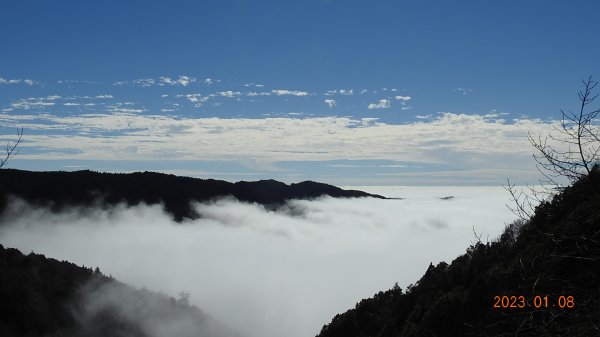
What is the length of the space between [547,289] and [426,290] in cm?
2228

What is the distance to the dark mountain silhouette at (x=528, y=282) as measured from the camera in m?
6.93

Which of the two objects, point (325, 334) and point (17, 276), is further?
point (17, 276)

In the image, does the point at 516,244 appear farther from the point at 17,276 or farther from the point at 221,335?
the point at 221,335

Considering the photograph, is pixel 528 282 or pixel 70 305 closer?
pixel 528 282

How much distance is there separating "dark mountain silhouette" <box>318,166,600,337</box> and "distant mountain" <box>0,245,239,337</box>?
159 ft

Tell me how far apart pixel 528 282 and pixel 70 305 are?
75424 mm

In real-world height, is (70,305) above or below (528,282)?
below

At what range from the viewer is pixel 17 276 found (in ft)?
218

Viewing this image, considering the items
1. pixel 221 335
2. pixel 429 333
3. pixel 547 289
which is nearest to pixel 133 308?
pixel 221 335

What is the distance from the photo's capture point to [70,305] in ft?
240

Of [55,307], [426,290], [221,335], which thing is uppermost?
[426,290]

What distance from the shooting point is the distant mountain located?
2350 inches

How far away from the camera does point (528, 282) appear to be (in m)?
13.5

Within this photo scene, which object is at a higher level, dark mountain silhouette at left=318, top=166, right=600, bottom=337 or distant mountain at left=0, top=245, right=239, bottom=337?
dark mountain silhouette at left=318, top=166, right=600, bottom=337
